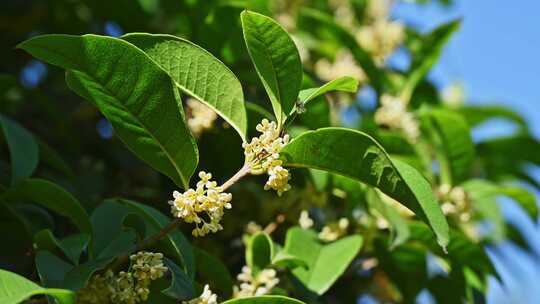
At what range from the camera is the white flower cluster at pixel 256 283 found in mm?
1275

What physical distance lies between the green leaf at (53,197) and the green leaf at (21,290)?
0.95ft

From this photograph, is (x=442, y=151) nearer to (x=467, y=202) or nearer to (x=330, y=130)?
(x=467, y=202)

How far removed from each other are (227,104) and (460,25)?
44.8 inches

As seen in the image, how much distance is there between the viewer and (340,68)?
217 cm

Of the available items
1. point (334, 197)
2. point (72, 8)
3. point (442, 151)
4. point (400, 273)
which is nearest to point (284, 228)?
point (334, 197)

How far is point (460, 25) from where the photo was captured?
6.86 feet

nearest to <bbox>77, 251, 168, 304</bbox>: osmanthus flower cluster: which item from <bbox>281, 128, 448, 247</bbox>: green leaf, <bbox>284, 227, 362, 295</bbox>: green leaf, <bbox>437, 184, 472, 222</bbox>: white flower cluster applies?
<bbox>281, 128, 448, 247</bbox>: green leaf

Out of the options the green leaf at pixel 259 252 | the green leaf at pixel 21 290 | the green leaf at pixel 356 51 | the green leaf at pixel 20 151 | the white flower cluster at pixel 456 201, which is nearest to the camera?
the green leaf at pixel 21 290

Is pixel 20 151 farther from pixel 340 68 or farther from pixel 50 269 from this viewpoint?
pixel 340 68

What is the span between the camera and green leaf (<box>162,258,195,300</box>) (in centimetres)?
102

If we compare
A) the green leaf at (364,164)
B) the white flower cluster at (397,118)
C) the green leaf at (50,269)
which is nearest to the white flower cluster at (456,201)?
the white flower cluster at (397,118)

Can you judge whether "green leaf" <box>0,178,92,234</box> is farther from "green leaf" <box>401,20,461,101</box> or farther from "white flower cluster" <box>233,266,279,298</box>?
"green leaf" <box>401,20,461,101</box>

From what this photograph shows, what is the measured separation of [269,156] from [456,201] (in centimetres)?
85

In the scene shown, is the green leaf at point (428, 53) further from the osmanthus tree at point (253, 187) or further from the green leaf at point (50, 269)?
the green leaf at point (50, 269)
